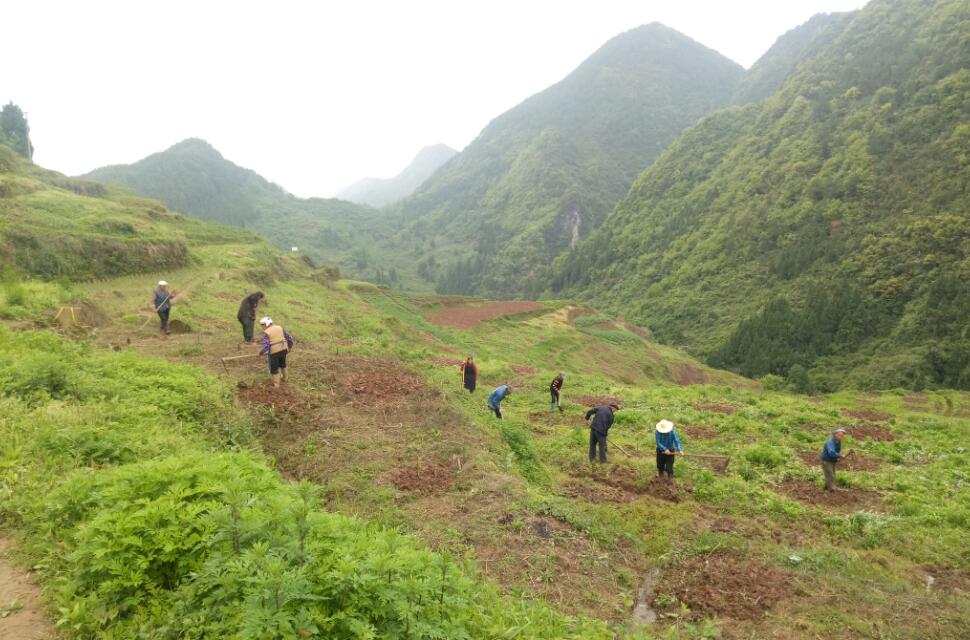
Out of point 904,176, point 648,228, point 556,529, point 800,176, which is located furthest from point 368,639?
point 648,228

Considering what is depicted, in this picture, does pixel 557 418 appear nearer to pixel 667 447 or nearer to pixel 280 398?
pixel 667 447

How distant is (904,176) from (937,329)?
103ft

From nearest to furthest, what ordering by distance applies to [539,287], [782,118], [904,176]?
[904,176] < [782,118] < [539,287]

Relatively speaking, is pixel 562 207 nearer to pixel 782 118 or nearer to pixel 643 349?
pixel 782 118

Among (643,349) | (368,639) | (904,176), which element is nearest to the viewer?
(368,639)

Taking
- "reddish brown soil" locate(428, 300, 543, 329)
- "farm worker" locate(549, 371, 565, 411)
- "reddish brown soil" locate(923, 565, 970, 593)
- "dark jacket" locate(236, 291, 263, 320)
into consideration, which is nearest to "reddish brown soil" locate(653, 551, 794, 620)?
"reddish brown soil" locate(923, 565, 970, 593)

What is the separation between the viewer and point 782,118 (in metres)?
104

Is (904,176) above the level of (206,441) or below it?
above

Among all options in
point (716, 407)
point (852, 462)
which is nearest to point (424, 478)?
point (852, 462)

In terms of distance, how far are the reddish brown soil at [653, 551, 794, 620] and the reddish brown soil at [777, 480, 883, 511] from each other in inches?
218

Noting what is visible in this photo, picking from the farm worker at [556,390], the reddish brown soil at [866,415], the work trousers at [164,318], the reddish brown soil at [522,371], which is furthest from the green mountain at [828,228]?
the work trousers at [164,318]

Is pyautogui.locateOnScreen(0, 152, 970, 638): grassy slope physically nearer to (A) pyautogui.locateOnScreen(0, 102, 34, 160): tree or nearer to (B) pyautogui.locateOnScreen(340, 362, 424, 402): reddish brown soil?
(B) pyautogui.locateOnScreen(340, 362, 424, 402): reddish brown soil

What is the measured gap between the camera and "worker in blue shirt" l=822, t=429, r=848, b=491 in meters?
12.8

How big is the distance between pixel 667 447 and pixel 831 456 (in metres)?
4.77
